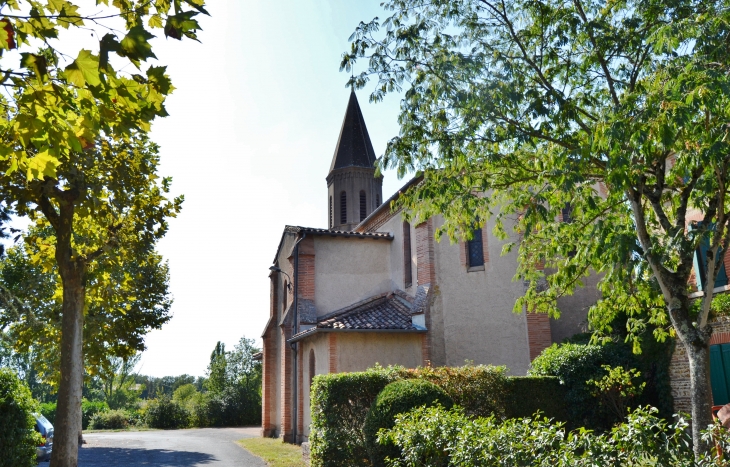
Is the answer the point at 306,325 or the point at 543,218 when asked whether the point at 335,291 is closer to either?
the point at 306,325

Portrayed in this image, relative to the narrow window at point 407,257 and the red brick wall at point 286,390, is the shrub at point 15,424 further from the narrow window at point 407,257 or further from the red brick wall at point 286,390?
the narrow window at point 407,257

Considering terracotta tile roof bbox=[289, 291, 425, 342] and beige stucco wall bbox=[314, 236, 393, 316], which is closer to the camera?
terracotta tile roof bbox=[289, 291, 425, 342]

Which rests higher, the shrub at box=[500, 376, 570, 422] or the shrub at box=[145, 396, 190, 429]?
the shrub at box=[500, 376, 570, 422]

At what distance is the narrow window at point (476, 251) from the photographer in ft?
65.8

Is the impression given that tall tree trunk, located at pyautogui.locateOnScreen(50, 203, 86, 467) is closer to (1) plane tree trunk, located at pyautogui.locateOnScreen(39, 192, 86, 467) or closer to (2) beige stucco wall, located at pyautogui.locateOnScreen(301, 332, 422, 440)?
(1) plane tree trunk, located at pyautogui.locateOnScreen(39, 192, 86, 467)

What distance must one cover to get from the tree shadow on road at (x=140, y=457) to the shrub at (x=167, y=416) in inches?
678

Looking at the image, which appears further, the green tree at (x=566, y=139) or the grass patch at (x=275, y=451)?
the grass patch at (x=275, y=451)

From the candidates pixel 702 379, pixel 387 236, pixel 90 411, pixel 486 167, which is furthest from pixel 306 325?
pixel 90 411

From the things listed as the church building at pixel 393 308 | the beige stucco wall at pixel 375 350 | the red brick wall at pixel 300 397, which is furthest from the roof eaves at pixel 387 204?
the red brick wall at pixel 300 397

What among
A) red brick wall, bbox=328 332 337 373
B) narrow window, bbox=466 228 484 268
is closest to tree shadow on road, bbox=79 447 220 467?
red brick wall, bbox=328 332 337 373

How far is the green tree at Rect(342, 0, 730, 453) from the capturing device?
26.1 ft

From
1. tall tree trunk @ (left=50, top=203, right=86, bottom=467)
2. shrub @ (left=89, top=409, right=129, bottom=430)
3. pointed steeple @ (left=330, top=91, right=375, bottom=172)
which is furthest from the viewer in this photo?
shrub @ (left=89, top=409, right=129, bottom=430)

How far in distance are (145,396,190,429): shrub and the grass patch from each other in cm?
1604

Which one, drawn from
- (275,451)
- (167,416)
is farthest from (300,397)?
(167,416)
